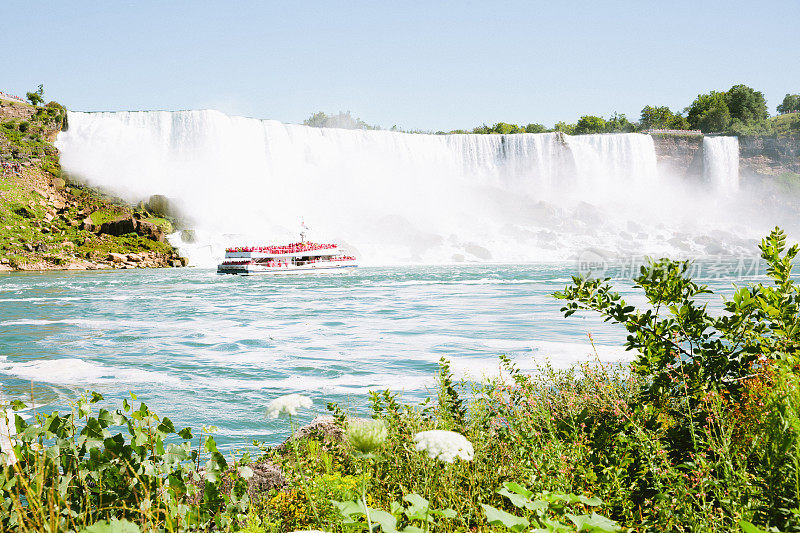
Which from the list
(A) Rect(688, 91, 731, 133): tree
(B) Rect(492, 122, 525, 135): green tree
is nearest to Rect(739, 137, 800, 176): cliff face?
(A) Rect(688, 91, 731, 133): tree

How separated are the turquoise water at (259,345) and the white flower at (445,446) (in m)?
0.84

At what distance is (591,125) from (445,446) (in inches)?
4069

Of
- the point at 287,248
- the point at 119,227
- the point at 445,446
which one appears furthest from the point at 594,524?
the point at 119,227

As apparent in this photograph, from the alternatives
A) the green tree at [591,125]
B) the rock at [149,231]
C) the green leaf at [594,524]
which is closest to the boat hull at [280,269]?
the rock at [149,231]

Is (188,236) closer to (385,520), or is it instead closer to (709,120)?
(385,520)

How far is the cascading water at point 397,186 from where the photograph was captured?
5578 centimetres

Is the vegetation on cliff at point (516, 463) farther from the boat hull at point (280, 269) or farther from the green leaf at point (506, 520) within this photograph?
the boat hull at point (280, 269)

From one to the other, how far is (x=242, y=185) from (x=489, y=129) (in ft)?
183

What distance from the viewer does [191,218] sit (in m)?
53.9

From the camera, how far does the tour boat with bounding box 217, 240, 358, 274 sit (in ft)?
125

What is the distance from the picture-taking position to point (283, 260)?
4141cm

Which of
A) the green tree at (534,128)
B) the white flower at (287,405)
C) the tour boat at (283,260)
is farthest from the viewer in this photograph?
the green tree at (534,128)

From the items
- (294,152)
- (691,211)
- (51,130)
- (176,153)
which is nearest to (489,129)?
(691,211)

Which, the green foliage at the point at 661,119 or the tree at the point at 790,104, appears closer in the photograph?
the green foliage at the point at 661,119
